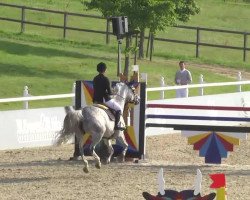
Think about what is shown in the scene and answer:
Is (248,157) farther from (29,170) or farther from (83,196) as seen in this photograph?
(83,196)

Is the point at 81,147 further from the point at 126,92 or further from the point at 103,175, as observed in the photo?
the point at 126,92

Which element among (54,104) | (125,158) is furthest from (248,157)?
(54,104)

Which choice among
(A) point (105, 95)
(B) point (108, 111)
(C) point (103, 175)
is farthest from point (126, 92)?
(C) point (103, 175)

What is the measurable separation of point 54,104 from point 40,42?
14.0 meters

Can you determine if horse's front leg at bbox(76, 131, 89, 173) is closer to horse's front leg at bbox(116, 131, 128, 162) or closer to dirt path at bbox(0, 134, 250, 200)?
dirt path at bbox(0, 134, 250, 200)

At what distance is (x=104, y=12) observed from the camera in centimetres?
3872

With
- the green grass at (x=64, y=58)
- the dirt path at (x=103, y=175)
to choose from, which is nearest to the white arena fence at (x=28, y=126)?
the dirt path at (x=103, y=175)

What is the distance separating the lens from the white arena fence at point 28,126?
76.7ft

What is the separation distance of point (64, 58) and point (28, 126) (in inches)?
701

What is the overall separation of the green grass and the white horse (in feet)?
36.4

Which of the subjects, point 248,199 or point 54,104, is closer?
point 248,199

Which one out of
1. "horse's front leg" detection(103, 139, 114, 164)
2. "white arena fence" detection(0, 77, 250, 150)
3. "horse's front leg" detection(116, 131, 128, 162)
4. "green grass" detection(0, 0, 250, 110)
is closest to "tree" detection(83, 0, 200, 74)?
"green grass" detection(0, 0, 250, 110)

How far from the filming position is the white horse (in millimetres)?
18906

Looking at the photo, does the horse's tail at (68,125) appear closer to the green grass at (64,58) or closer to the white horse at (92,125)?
the white horse at (92,125)
